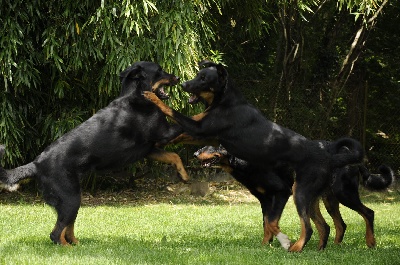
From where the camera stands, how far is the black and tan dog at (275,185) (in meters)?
6.69

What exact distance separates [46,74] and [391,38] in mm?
8350

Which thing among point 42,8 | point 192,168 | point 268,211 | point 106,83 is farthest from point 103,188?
point 268,211

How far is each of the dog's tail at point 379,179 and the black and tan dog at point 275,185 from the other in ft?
1.43

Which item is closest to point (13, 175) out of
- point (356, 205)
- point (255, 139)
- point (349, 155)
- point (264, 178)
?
point (255, 139)

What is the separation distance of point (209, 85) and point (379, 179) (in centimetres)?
237

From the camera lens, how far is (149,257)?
5660 millimetres

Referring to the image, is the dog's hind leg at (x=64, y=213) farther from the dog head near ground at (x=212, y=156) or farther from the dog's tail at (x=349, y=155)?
the dog's tail at (x=349, y=155)

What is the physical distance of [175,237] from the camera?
747cm

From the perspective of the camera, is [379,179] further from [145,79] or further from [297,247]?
[145,79]

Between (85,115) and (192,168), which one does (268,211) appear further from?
(192,168)

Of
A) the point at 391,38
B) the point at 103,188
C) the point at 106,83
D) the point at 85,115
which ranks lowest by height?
the point at 103,188

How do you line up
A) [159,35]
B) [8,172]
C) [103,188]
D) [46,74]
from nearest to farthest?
1. [8,172]
2. [159,35]
3. [46,74]
4. [103,188]

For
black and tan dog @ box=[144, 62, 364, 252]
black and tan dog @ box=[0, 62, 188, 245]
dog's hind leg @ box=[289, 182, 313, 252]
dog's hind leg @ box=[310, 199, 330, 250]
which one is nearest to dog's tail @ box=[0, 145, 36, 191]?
black and tan dog @ box=[0, 62, 188, 245]

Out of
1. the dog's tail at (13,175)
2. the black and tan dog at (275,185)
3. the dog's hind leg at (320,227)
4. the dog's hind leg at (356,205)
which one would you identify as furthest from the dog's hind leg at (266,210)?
the dog's tail at (13,175)
